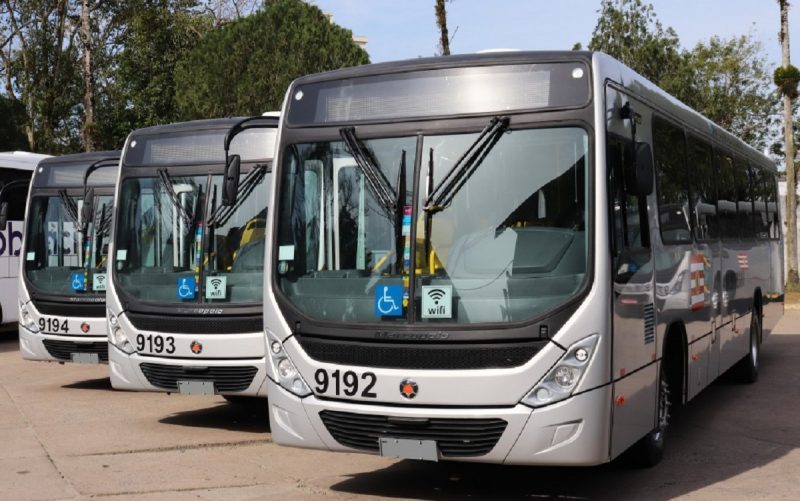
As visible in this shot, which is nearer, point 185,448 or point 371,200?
point 371,200

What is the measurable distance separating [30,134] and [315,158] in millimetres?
41900

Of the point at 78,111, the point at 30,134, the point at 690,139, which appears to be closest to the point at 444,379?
the point at 690,139

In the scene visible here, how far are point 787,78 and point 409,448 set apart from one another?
26761mm

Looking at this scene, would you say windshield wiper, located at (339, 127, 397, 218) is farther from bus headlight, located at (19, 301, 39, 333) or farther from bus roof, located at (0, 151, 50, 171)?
bus roof, located at (0, 151, 50, 171)

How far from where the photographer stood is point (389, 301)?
7148mm

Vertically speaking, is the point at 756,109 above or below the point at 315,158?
above

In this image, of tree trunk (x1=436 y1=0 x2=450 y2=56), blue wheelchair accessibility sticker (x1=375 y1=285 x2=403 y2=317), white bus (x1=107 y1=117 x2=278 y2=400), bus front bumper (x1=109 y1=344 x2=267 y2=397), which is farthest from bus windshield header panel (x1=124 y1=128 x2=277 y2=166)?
tree trunk (x1=436 y1=0 x2=450 y2=56)

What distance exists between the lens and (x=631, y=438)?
7477 mm

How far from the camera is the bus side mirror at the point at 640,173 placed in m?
7.29

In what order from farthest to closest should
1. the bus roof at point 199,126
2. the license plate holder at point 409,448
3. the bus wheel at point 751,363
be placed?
the bus wheel at point 751,363
the bus roof at point 199,126
the license plate holder at point 409,448

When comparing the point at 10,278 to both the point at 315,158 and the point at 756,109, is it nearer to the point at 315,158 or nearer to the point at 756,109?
the point at 315,158

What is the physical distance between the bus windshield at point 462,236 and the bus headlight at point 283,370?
0.32 meters

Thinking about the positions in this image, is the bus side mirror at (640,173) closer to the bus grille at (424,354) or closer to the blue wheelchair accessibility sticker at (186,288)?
the bus grille at (424,354)

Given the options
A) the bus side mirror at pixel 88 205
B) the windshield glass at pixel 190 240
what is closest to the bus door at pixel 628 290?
the windshield glass at pixel 190 240
